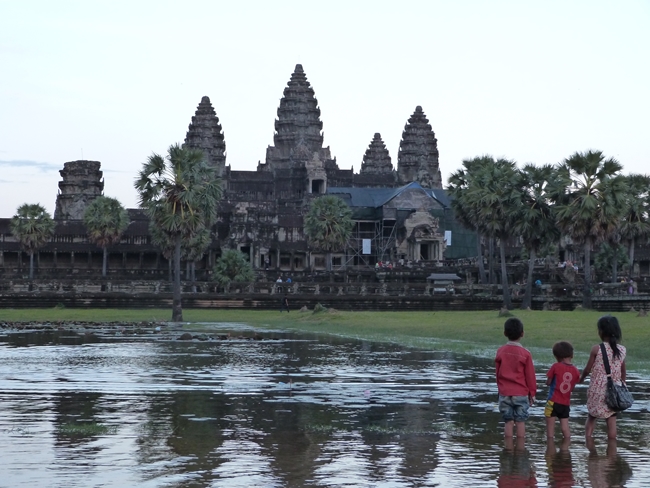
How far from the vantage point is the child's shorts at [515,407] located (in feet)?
47.6

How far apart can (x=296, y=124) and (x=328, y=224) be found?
59340 mm

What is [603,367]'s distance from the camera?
14.5 metres

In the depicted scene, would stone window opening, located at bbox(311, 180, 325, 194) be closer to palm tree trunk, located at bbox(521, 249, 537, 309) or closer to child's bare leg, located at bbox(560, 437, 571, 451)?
palm tree trunk, located at bbox(521, 249, 537, 309)

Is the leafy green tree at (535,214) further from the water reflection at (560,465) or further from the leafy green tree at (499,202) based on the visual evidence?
the water reflection at (560,465)

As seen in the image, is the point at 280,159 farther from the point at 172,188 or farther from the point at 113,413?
the point at 113,413

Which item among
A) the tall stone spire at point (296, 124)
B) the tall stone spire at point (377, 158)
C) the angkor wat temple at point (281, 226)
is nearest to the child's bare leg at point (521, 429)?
the angkor wat temple at point (281, 226)

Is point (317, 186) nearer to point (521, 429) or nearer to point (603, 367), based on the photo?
point (521, 429)

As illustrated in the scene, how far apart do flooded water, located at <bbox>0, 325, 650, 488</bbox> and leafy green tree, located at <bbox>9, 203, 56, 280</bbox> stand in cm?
7629

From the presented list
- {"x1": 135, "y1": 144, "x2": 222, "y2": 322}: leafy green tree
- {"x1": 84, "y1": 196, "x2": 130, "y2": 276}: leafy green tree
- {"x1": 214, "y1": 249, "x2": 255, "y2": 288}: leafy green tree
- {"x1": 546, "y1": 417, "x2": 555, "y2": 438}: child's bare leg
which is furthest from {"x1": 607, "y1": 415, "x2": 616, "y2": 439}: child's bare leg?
{"x1": 84, "y1": 196, "x2": 130, "y2": 276}: leafy green tree

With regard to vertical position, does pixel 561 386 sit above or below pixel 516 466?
above

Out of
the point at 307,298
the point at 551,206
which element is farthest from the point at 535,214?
the point at 307,298

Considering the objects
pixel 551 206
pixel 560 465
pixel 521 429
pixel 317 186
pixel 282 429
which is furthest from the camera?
pixel 317 186

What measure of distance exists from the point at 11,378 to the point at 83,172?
122558mm

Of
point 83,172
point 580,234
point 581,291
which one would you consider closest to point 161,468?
point 580,234
